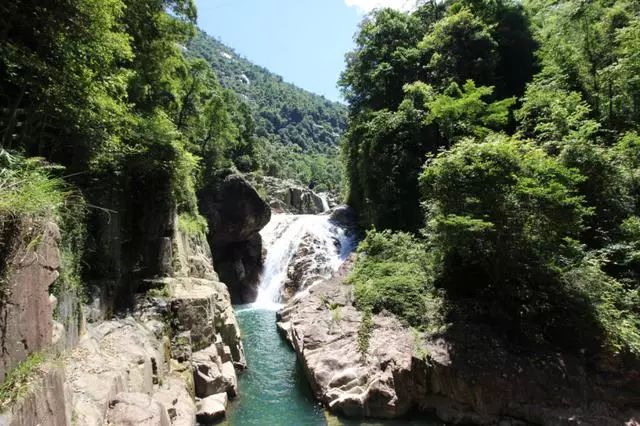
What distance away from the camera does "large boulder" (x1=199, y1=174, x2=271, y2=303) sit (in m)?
25.1

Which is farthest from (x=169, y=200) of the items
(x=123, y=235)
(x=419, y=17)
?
(x=419, y=17)

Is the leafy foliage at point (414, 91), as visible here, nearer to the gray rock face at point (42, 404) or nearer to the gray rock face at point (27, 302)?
the gray rock face at point (27, 302)

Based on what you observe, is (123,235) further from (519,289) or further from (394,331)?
(519,289)

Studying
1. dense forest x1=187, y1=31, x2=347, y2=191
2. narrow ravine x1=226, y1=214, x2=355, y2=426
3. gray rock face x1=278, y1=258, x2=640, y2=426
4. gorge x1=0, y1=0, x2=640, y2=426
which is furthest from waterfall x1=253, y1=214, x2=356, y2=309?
dense forest x1=187, y1=31, x2=347, y2=191

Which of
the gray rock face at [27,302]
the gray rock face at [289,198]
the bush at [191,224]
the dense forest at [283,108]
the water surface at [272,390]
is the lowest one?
the water surface at [272,390]

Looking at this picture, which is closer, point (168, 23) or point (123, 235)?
point (123, 235)

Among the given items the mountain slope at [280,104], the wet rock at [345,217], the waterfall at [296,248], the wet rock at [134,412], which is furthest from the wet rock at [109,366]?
the mountain slope at [280,104]

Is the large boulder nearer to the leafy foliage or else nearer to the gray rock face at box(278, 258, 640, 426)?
the leafy foliage

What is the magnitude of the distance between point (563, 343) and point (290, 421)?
23.6ft

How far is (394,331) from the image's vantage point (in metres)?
11.1

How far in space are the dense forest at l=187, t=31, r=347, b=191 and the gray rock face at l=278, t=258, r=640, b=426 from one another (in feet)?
247

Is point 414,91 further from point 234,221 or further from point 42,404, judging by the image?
point 42,404

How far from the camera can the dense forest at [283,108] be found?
108 m

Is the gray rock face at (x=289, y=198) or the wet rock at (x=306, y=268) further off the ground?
the gray rock face at (x=289, y=198)
